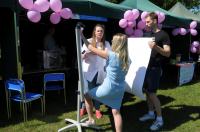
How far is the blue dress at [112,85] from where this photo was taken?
425 cm

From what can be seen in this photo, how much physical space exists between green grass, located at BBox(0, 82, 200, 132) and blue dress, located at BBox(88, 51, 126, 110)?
81 cm

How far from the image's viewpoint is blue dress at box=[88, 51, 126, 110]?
4254 millimetres

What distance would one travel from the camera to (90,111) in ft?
16.4

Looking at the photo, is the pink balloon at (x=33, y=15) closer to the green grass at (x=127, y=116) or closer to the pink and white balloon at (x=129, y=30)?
the green grass at (x=127, y=116)

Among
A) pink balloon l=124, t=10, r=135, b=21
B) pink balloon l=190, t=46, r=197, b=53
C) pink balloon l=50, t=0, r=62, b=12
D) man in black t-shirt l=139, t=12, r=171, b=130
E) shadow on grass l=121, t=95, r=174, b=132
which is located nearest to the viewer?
man in black t-shirt l=139, t=12, r=171, b=130

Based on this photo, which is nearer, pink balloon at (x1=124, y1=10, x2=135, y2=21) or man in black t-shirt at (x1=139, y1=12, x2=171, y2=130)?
man in black t-shirt at (x1=139, y1=12, x2=171, y2=130)

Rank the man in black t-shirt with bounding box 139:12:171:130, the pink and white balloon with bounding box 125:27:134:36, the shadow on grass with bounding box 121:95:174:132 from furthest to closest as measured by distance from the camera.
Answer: the pink and white balloon with bounding box 125:27:134:36 → the shadow on grass with bounding box 121:95:174:132 → the man in black t-shirt with bounding box 139:12:171:130

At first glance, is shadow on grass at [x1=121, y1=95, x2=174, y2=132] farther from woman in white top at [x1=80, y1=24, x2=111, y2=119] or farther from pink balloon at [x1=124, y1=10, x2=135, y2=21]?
pink balloon at [x1=124, y1=10, x2=135, y2=21]

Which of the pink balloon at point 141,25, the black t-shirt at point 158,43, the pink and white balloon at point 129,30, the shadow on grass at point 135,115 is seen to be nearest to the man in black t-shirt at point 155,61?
the black t-shirt at point 158,43

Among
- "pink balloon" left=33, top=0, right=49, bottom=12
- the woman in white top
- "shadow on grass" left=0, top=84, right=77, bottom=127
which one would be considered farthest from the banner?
"pink balloon" left=33, top=0, right=49, bottom=12

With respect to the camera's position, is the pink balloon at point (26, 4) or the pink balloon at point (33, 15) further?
the pink balloon at point (33, 15)

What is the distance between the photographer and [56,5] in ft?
19.5

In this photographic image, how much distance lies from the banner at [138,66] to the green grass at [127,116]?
25.6 inches

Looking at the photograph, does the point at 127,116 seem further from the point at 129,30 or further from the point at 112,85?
the point at 129,30
